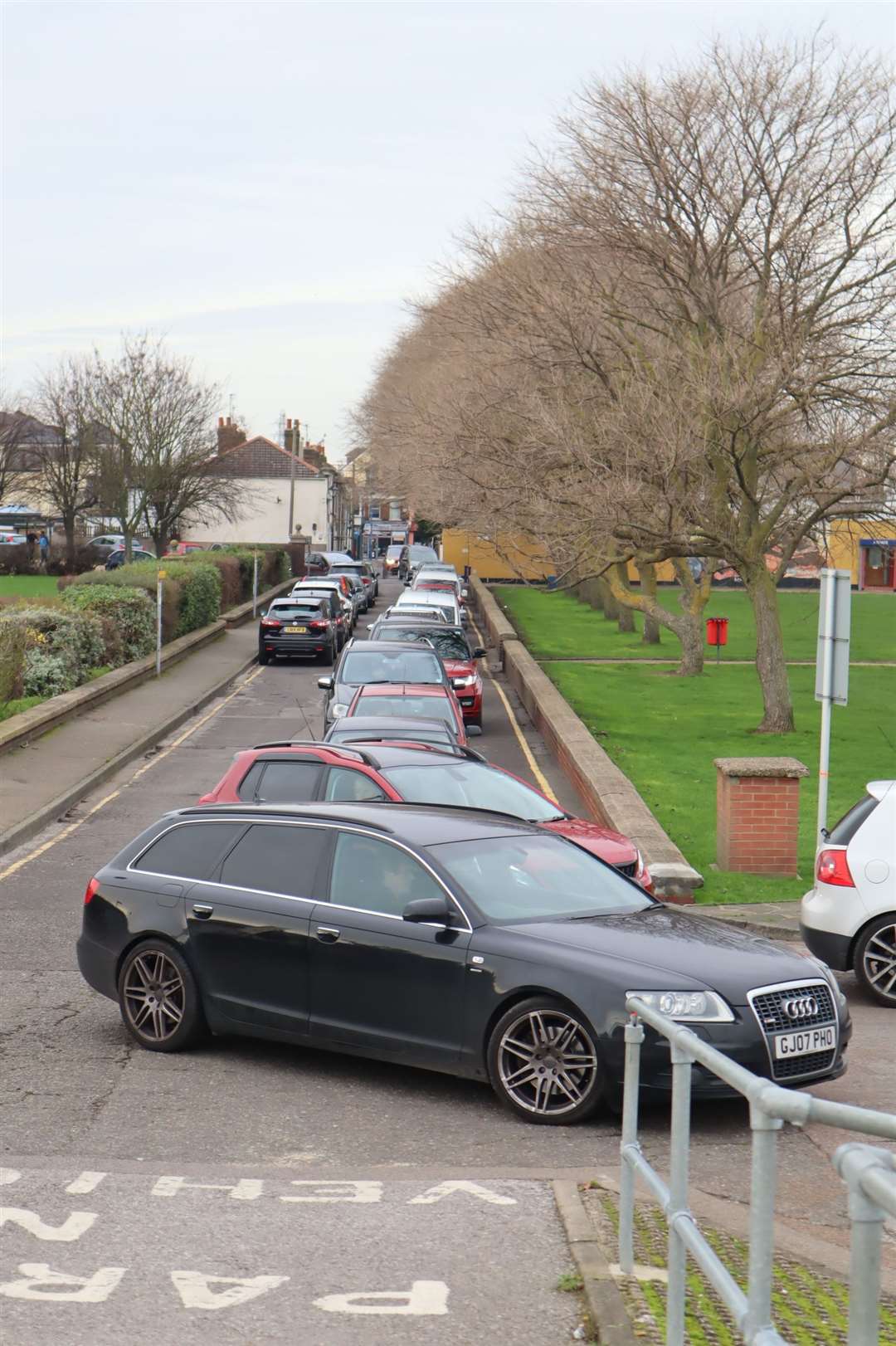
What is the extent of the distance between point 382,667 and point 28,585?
4397cm

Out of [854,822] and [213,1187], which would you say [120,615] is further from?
[213,1187]

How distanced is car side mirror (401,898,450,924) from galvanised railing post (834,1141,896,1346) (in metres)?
5.34

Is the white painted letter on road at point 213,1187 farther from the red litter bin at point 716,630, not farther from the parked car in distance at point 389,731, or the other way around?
the red litter bin at point 716,630

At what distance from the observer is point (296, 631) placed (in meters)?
38.3

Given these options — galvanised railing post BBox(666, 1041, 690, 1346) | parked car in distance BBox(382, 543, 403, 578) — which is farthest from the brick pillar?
parked car in distance BBox(382, 543, 403, 578)

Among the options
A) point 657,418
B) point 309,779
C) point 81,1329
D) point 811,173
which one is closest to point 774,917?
point 309,779

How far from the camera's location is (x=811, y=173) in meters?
23.6

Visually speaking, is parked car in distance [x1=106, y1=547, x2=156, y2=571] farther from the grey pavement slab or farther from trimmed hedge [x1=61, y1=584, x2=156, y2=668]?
trimmed hedge [x1=61, y1=584, x2=156, y2=668]

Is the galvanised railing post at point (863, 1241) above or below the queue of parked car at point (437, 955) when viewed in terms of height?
above

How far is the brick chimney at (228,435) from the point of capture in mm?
72012

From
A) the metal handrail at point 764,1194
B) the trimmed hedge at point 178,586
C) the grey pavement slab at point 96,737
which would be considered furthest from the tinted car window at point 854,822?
the trimmed hedge at point 178,586

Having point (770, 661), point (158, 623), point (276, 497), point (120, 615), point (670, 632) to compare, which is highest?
point (276, 497)

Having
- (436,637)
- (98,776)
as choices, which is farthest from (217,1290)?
(436,637)

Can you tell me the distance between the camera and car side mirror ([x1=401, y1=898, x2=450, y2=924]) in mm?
8047
